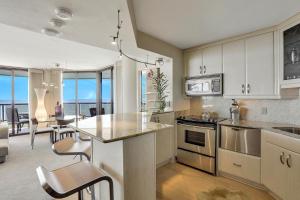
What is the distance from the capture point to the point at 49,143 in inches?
207

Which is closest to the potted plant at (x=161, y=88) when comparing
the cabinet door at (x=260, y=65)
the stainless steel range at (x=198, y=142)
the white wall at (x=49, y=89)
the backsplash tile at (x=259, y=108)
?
the stainless steel range at (x=198, y=142)

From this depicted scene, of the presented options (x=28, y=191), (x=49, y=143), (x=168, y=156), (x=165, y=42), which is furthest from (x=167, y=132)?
(x=49, y=143)

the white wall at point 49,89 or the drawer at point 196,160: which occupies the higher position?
the white wall at point 49,89

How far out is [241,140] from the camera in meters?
2.59

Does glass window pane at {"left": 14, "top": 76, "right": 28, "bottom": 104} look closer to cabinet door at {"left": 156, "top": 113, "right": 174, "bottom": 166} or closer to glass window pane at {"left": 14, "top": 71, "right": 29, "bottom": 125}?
glass window pane at {"left": 14, "top": 71, "right": 29, "bottom": 125}

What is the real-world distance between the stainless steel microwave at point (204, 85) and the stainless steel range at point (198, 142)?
0.55m

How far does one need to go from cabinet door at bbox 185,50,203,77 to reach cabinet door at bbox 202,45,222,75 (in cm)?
10

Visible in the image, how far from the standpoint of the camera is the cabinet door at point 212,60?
3174mm

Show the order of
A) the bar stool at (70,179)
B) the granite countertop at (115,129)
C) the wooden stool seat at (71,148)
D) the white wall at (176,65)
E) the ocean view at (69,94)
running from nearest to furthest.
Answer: the bar stool at (70,179), the granite countertop at (115,129), the wooden stool seat at (71,148), the white wall at (176,65), the ocean view at (69,94)

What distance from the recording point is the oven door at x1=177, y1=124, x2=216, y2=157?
9.57 feet

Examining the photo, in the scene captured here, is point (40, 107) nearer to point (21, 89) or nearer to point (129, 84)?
point (21, 89)

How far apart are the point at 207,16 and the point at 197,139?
82.6 inches

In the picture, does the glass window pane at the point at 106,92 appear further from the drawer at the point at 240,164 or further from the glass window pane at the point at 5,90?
the drawer at the point at 240,164

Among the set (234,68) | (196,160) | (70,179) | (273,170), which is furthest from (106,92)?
(273,170)
